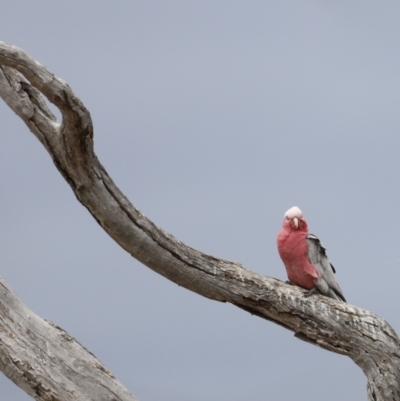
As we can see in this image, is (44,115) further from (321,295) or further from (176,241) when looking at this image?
(321,295)

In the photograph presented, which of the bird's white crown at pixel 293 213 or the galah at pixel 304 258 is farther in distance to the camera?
the bird's white crown at pixel 293 213

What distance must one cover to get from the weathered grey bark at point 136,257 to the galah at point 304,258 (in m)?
0.16

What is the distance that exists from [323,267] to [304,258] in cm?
18

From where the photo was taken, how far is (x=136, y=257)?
631cm

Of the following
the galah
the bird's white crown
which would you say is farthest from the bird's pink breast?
the bird's white crown

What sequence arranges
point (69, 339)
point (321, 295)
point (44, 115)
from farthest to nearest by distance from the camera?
1. point (321, 295)
2. point (69, 339)
3. point (44, 115)

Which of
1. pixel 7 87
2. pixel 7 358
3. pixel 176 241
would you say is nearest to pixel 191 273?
pixel 176 241

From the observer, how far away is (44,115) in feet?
19.5

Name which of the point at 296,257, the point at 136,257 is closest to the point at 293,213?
the point at 296,257

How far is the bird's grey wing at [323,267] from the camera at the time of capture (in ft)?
22.9

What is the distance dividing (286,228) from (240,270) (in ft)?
2.34

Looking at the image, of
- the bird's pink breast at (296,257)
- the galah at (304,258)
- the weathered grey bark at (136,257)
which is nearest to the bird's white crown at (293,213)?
the galah at (304,258)

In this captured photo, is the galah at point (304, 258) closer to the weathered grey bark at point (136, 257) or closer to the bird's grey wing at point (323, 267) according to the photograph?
the bird's grey wing at point (323, 267)

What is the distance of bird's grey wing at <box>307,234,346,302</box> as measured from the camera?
22.9ft
